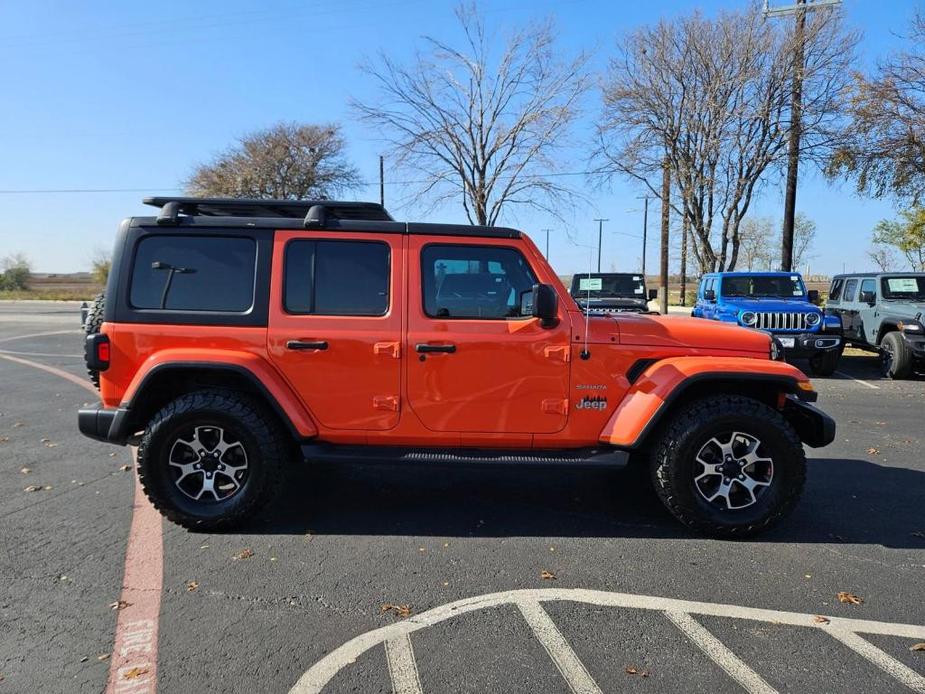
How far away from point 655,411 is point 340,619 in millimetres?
2158

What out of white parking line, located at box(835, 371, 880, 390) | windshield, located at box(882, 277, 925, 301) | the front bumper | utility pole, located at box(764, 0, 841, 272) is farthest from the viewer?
utility pole, located at box(764, 0, 841, 272)

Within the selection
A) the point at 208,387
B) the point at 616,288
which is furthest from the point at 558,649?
the point at 616,288

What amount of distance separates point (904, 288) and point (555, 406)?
10594 millimetres

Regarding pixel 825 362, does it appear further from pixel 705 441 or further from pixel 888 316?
pixel 705 441

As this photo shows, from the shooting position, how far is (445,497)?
15.5ft

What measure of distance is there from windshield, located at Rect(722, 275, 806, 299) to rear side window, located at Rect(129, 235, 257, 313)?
10.1 metres

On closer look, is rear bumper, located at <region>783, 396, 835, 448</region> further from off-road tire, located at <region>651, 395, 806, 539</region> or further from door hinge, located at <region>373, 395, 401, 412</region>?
door hinge, located at <region>373, 395, 401, 412</region>

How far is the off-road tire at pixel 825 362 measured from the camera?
1085cm

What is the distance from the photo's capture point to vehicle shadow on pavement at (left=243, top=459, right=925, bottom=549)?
4.08m

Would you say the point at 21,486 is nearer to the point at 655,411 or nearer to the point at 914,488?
the point at 655,411

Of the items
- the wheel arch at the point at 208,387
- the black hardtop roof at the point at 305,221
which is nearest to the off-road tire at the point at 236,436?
the wheel arch at the point at 208,387

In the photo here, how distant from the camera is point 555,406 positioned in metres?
4.04

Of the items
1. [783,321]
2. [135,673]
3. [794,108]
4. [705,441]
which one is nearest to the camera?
[135,673]

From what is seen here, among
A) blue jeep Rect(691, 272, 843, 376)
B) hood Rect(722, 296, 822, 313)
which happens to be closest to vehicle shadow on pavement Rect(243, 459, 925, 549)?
blue jeep Rect(691, 272, 843, 376)
